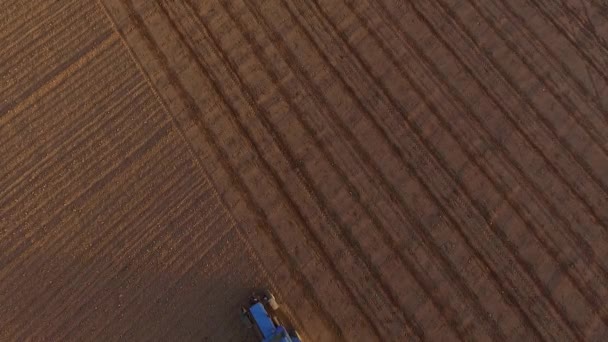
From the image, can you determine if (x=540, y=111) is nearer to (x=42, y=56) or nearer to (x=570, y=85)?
(x=570, y=85)

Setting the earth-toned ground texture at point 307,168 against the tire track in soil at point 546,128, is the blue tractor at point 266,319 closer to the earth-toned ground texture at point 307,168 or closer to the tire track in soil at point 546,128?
the earth-toned ground texture at point 307,168

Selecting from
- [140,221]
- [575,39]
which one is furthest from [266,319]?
[575,39]

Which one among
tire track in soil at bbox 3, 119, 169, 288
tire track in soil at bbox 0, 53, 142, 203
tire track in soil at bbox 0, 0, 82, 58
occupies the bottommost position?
tire track in soil at bbox 3, 119, 169, 288

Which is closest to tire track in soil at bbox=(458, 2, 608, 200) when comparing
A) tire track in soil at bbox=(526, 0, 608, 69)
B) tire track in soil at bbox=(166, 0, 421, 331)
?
tire track in soil at bbox=(526, 0, 608, 69)

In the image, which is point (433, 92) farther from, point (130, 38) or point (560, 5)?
point (130, 38)

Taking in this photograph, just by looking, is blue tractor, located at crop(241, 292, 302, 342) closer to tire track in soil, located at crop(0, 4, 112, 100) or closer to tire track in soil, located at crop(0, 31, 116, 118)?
tire track in soil, located at crop(0, 31, 116, 118)

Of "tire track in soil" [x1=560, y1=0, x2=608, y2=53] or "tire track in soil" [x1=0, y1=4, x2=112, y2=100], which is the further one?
"tire track in soil" [x1=560, y1=0, x2=608, y2=53]

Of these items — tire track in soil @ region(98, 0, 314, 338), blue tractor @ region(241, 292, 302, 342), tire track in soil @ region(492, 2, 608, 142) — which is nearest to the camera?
blue tractor @ region(241, 292, 302, 342)

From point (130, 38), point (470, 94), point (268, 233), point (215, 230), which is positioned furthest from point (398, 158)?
point (130, 38)
